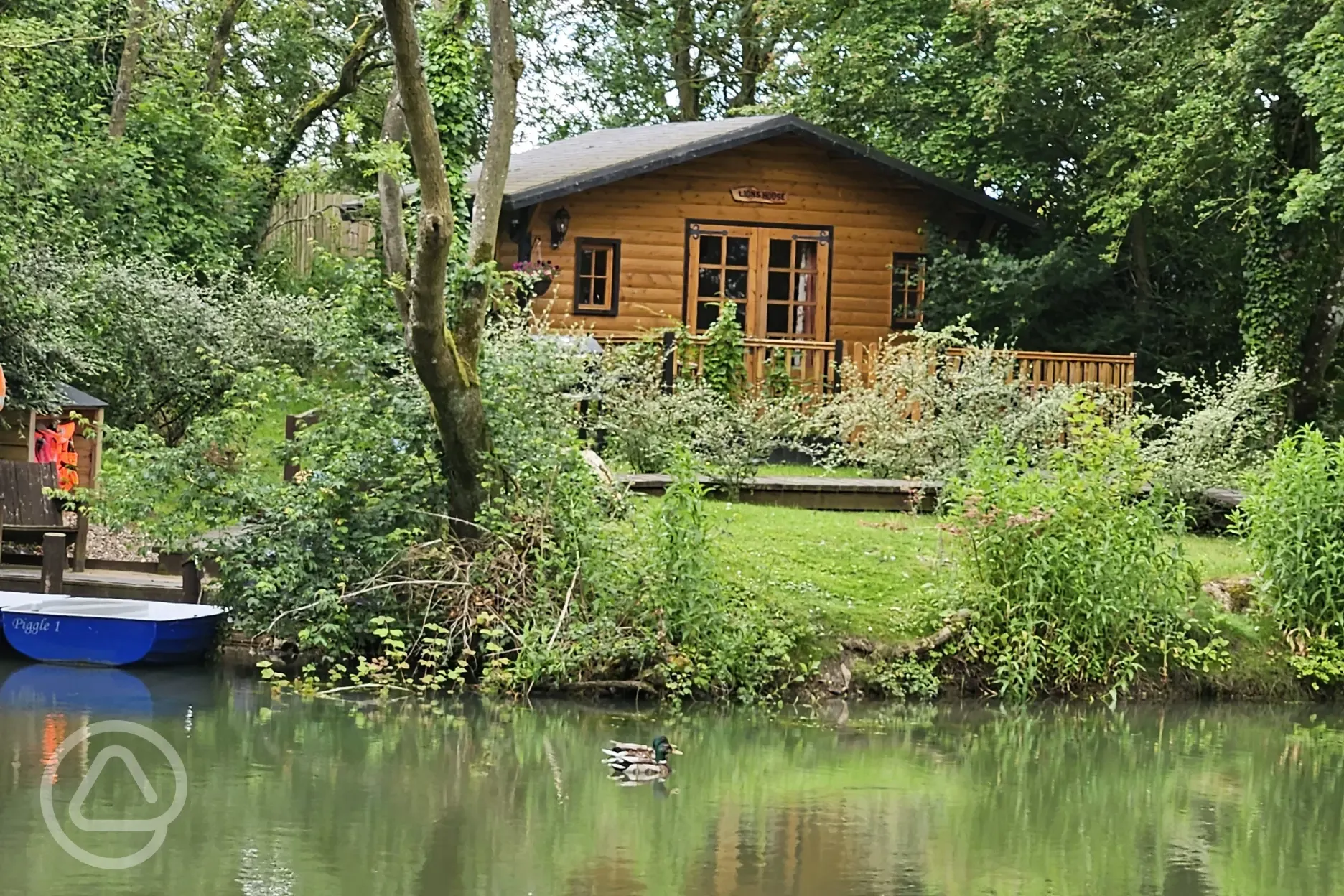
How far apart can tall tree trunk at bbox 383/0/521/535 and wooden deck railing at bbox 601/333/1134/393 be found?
583cm

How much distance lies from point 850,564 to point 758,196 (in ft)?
35.2

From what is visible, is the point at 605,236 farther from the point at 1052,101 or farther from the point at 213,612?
the point at 213,612

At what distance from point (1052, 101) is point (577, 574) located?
1445cm

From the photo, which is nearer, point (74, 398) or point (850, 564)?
point (850, 564)

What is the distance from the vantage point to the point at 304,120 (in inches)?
1235

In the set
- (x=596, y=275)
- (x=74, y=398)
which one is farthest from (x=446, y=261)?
(x=596, y=275)

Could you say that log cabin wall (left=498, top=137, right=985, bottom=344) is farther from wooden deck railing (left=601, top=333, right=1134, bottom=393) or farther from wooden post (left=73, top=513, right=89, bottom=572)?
wooden post (left=73, top=513, right=89, bottom=572)

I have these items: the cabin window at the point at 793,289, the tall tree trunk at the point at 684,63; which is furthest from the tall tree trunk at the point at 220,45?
the cabin window at the point at 793,289

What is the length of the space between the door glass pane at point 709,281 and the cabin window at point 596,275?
1.14 meters

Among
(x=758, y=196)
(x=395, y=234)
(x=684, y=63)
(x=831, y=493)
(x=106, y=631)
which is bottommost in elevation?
(x=106, y=631)

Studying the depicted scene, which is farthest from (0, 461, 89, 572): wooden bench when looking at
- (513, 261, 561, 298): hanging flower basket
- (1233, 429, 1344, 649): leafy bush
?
(1233, 429, 1344, 649): leafy bush

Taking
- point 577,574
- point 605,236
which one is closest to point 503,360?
point 577,574

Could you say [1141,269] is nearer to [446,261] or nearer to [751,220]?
[751,220]

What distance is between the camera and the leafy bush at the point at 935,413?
17.9 metres
